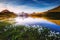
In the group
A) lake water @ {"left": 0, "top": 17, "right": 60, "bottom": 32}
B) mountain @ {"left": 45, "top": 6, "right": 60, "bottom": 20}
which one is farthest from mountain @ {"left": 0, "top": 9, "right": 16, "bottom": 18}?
mountain @ {"left": 45, "top": 6, "right": 60, "bottom": 20}

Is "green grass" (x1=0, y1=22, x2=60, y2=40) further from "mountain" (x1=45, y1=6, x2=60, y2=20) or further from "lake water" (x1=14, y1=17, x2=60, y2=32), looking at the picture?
"mountain" (x1=45, y1=6, x2=60, y2=20)

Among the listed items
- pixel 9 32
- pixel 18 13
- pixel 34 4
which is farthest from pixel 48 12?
pixel 9 32

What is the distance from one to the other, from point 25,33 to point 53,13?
0.45 m

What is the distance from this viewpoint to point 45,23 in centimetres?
177

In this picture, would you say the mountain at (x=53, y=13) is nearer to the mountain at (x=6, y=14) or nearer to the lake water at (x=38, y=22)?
the lake water at (x=38, y=22)

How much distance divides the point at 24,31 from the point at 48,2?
0.50 metres

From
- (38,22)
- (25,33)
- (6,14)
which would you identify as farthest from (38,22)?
(6,14)

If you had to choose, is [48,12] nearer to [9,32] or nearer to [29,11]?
[29,11]

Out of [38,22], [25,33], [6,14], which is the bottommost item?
[25,33]

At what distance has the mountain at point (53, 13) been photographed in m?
1.79

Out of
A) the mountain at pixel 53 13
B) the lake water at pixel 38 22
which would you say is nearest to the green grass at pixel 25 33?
the lake water at pixel 38 22

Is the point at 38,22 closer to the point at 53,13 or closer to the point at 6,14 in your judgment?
the point at 53,13

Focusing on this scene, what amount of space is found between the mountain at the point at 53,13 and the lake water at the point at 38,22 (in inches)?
2.8

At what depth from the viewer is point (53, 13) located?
181 cm
